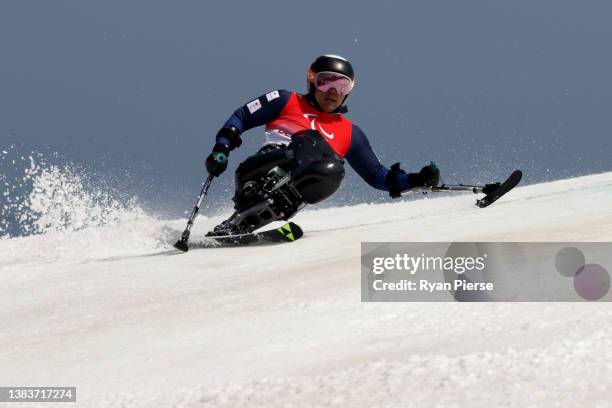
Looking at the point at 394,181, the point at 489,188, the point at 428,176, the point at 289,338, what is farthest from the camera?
the point at 489,188

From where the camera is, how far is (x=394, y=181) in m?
7.84

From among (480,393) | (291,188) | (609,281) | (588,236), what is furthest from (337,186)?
(480,393)

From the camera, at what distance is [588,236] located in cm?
472

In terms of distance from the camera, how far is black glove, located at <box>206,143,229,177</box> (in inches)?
273

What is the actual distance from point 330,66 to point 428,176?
133cm

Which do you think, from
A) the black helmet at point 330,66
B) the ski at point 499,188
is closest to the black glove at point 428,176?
the ski at point 499,188

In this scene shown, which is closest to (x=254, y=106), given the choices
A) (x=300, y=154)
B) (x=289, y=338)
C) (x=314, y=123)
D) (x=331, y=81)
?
(x=314, y=123)

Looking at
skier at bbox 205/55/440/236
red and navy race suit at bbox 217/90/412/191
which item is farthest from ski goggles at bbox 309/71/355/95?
red and navy race suit at bbox 217/90/412/191

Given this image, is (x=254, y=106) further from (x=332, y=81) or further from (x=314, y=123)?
(x=332, y=81)

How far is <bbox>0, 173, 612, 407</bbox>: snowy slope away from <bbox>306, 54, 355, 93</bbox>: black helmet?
1.98 meters

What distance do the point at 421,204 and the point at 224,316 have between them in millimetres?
7854

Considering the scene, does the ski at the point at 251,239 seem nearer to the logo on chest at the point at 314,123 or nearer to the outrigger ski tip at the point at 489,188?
the logo on chest at the point at 314,123

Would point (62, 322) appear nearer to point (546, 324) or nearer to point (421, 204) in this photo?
point (546, 324)

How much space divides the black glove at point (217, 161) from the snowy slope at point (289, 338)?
1.16 m
